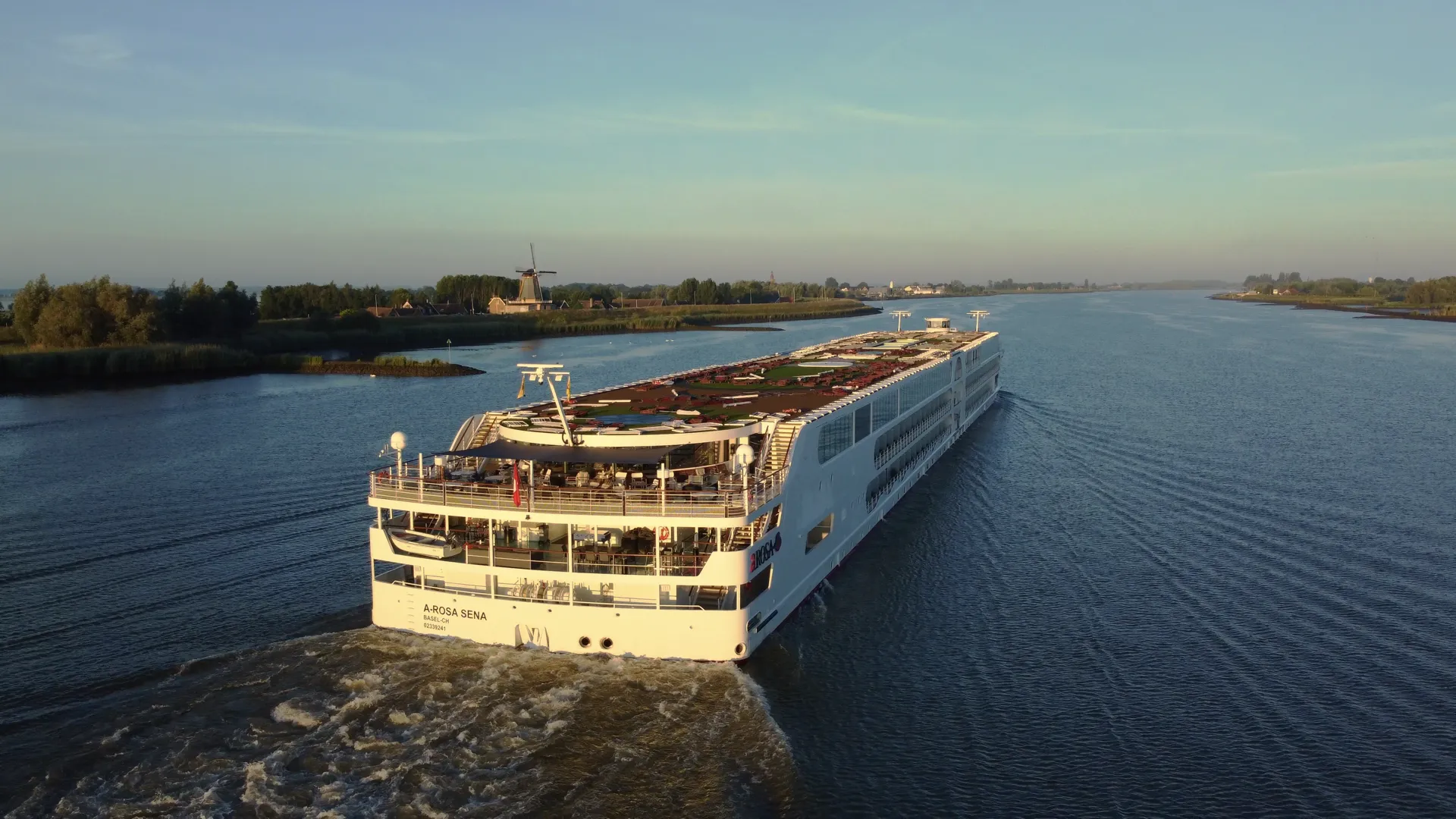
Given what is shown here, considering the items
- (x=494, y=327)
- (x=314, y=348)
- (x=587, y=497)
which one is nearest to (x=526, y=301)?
(x=494, y=327)

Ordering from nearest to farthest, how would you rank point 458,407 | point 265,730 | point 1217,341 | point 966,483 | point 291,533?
point 265,730
point 291,533
point 966,483
point 458,407
point 1217,341

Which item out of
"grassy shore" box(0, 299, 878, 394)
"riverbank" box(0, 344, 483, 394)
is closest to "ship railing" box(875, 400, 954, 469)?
"riverbank" box(0, 344, 483, 394)

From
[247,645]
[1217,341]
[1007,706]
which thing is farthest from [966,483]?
[1217,341]

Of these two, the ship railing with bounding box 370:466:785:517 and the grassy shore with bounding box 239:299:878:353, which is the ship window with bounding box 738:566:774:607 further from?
the grassy shore with bounding box 239:299:878:353

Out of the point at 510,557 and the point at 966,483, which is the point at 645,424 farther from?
the point at 966,483

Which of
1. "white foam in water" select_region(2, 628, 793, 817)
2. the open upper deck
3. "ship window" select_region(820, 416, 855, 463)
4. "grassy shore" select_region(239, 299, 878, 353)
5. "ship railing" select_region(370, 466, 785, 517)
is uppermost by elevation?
"grassy shore" select_region(239, 299, 878, 353)

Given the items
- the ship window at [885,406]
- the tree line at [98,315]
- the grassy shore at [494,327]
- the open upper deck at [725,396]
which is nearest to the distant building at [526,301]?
the grassy shore at [494,327]

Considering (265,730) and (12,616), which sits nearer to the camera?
(265,730)
